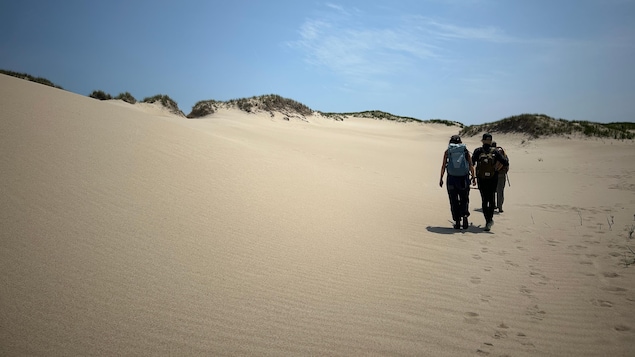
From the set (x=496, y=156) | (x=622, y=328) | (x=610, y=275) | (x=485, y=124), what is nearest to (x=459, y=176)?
(x=496, y=156)

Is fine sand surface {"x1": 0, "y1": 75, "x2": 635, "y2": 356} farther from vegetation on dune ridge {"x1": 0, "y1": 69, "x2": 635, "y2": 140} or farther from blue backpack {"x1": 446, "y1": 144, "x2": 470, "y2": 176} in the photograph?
vegetation on dune ridge {"x1": 0, "y1": 69, "x2": 635, "y2": 140}

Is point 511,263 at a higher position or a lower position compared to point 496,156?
lower

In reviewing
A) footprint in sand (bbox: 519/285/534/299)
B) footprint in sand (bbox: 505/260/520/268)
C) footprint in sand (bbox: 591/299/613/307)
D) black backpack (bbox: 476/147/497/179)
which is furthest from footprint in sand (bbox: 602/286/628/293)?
black backpack (bbox: 476/147/497/179)

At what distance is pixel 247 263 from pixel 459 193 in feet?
14.0

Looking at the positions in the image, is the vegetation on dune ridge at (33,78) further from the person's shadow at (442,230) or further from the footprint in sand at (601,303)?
the footprint in sand at (601,303)

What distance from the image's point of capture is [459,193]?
19.0ft

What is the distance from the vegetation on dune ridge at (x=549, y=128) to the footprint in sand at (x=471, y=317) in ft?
78.1

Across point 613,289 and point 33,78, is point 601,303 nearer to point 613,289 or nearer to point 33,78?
point 613,289

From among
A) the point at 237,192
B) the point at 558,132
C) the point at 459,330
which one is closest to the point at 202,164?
the point at 237,192

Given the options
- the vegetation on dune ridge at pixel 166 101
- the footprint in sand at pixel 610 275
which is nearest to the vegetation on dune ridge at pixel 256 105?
the vegetation on dune ridge at pixel 166 101

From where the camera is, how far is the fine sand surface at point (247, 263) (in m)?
2.22

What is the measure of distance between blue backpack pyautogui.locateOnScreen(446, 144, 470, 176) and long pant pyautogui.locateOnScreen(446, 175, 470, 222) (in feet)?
0.39

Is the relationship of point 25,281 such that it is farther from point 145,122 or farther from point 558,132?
point 558,132

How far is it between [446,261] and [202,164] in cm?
478
